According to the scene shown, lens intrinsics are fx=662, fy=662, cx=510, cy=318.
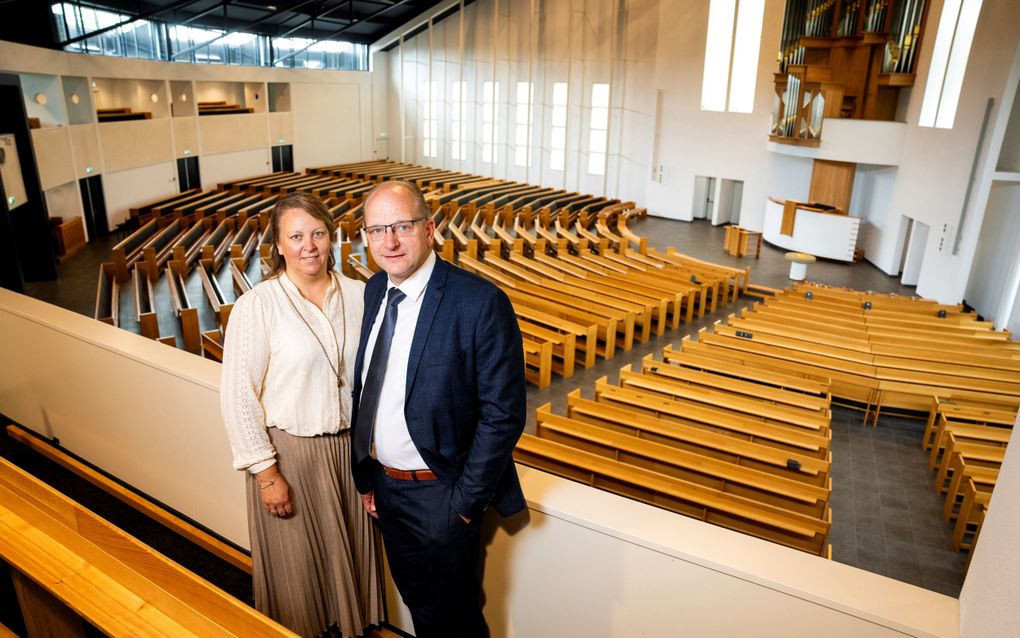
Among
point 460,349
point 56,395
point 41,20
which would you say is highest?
point 41,20

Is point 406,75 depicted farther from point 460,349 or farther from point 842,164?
point 460,349

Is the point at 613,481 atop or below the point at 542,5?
below

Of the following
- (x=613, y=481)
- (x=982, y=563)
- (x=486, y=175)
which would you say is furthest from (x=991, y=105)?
(x=486, y=175)

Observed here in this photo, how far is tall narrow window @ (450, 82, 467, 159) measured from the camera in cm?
1981

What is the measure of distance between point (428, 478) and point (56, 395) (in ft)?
8.97

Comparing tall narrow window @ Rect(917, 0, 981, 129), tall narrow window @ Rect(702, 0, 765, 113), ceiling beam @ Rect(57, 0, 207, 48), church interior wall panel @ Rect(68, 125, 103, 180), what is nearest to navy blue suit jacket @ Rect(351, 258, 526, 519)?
tall narrow window @ Rect(917, 0, 981, 129)

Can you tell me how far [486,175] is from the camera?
782 inches

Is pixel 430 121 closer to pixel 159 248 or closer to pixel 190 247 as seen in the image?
pixel 190 247

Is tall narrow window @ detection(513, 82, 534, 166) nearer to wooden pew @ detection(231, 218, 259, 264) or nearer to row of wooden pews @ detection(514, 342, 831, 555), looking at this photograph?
wooden pew @ detection(231, 218, 259, 264)

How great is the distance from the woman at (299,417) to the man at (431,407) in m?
0.15

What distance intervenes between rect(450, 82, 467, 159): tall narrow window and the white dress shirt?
18.9 metres

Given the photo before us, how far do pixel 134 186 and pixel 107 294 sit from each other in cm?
618

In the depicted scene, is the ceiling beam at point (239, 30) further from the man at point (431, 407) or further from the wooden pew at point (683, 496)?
the man at point (431, 407)

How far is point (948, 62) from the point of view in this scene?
34.2ft
